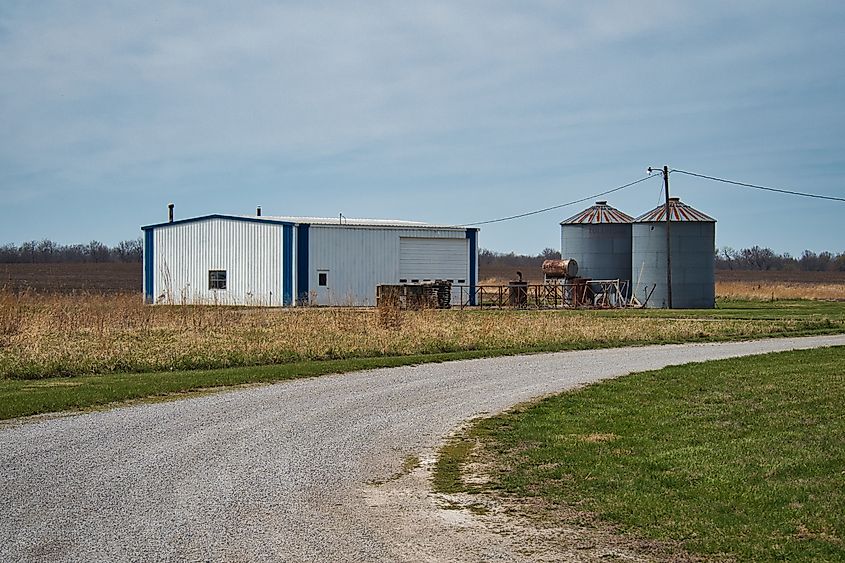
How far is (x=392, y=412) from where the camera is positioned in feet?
52.0

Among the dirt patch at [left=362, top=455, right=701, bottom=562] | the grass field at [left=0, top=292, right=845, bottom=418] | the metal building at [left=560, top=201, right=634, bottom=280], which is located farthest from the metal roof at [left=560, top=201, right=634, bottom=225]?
the dirt patch at [left=362, top=455, right=701, bottom=562]

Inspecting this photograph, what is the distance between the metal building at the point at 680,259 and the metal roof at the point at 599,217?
3691 millimetres

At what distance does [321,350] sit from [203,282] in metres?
32.4

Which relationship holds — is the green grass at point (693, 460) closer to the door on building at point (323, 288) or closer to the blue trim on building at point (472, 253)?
the door on building at point (323, 288)

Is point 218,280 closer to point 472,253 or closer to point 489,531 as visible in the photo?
point 472,253

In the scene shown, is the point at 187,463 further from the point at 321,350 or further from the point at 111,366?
the point at 321,350

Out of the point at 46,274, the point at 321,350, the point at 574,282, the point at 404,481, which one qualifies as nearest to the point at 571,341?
the point at 321,350

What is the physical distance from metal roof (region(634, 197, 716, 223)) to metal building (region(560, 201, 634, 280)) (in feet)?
8.35

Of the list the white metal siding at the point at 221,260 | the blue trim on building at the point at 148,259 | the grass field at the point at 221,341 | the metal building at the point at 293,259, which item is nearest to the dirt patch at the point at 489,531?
the grass field at the point at 221,341

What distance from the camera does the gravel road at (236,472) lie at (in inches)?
317

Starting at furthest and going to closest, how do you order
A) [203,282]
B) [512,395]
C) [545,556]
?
1. [203,282]
2. [512,395]
3. [545,556]

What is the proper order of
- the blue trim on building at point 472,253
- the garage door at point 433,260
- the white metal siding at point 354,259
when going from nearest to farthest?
the white metal siding at point 354,259, the garage door at point 433,260, the blue trim on building at point 472,253

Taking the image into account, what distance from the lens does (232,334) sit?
28484mm

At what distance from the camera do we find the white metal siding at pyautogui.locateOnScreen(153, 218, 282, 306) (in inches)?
2119
